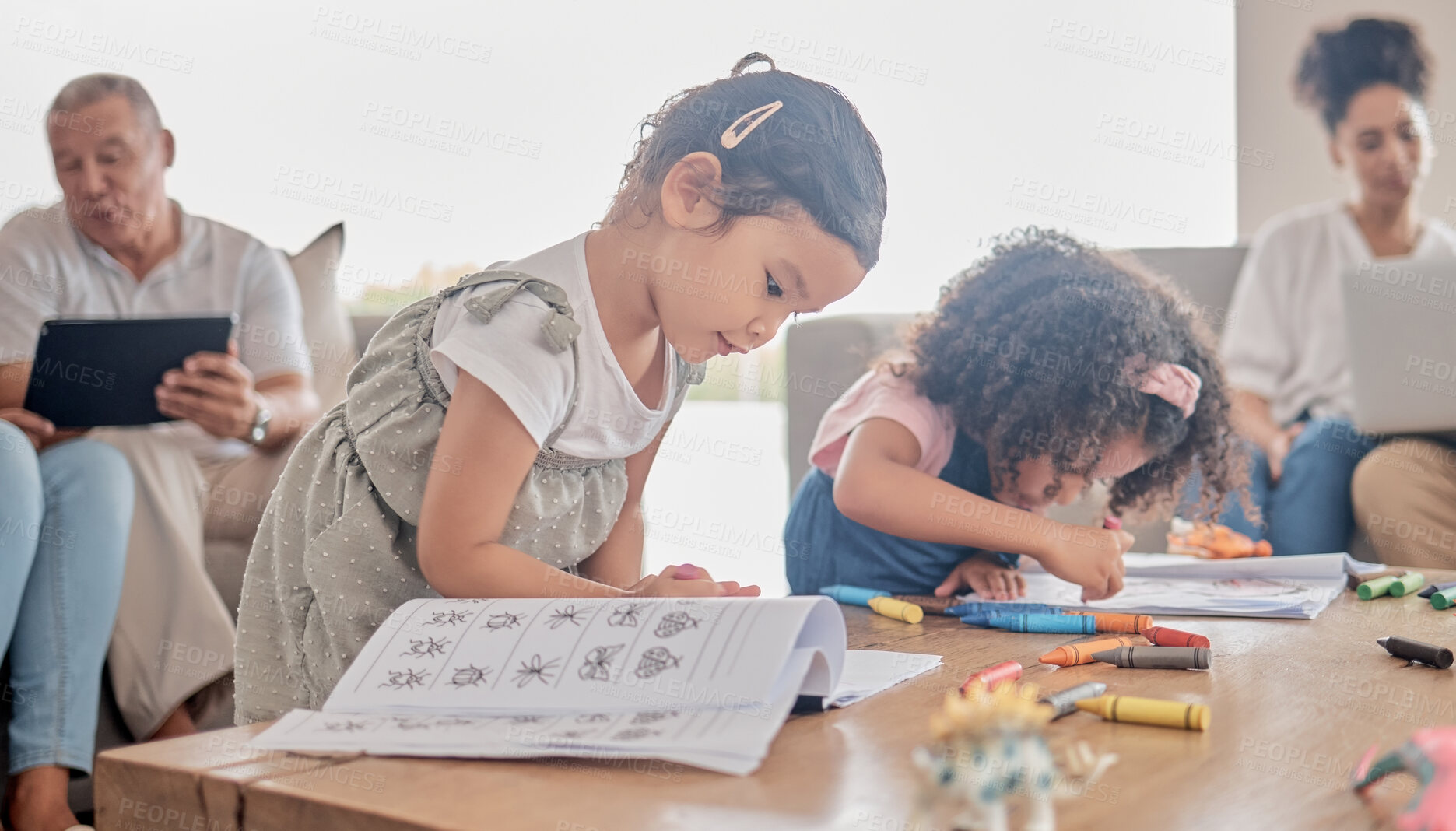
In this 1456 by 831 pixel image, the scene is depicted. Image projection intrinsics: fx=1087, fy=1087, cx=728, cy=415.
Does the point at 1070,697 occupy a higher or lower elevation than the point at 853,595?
higher

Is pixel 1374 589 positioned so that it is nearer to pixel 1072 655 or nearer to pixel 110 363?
pixel 1072 655

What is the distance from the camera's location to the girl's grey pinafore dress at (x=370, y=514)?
0.86 meters

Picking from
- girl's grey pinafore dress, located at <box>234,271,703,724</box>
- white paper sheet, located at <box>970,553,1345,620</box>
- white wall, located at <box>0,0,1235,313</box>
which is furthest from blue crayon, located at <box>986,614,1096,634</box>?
white wall, located at <box>0,0,1235,313</box>

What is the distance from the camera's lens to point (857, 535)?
140 cm

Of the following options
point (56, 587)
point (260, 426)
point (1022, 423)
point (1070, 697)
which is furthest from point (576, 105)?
point (1070, 697)

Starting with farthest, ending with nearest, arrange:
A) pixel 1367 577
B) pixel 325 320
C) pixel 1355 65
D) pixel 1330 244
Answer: pixel 1355 65 → pixel 1330 244 → pixel 325 320 → pixel 1367 577

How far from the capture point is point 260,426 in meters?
1.71

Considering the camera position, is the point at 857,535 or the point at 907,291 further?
the point at 907,291

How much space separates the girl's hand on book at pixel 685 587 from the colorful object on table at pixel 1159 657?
0.23 meters

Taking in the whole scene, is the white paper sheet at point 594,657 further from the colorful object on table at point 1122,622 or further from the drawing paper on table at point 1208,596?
the drawing paper on table at point 1208,596

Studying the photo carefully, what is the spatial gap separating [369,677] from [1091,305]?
0.90 meters

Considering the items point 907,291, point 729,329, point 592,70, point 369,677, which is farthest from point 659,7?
point 369,677

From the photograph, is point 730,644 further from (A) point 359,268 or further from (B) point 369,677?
(A) point 359,268

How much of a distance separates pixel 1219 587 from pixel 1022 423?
27cm
